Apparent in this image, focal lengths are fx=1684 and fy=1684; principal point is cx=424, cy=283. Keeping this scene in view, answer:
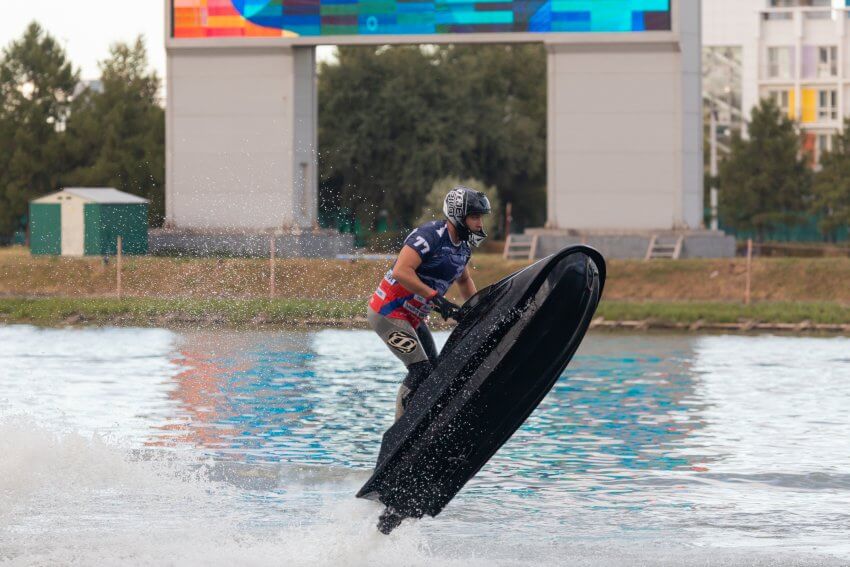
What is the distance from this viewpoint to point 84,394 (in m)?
19.8

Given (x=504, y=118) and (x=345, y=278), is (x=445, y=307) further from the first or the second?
(x=504, y=118)

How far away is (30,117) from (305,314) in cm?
3808

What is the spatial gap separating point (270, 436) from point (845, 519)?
20.5 ft

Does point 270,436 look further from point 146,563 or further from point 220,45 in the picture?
point 220,45

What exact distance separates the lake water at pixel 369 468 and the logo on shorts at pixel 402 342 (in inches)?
42.0

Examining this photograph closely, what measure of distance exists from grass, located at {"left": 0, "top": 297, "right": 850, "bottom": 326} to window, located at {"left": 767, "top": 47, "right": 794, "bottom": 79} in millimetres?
73364

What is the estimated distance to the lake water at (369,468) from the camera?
34.6ft

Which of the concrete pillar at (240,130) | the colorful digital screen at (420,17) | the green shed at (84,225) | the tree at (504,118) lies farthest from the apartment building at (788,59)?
the green shed at (84,225)

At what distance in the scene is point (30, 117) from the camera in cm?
6731

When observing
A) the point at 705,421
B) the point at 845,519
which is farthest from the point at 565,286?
the point at 705,421

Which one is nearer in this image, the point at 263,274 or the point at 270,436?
the point at 270,436

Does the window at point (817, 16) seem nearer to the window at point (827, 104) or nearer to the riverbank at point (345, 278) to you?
the window at point (827, 104)

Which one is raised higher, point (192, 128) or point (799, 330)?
point (192, 128)

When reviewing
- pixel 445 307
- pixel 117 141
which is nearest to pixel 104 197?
pixel 117 141
